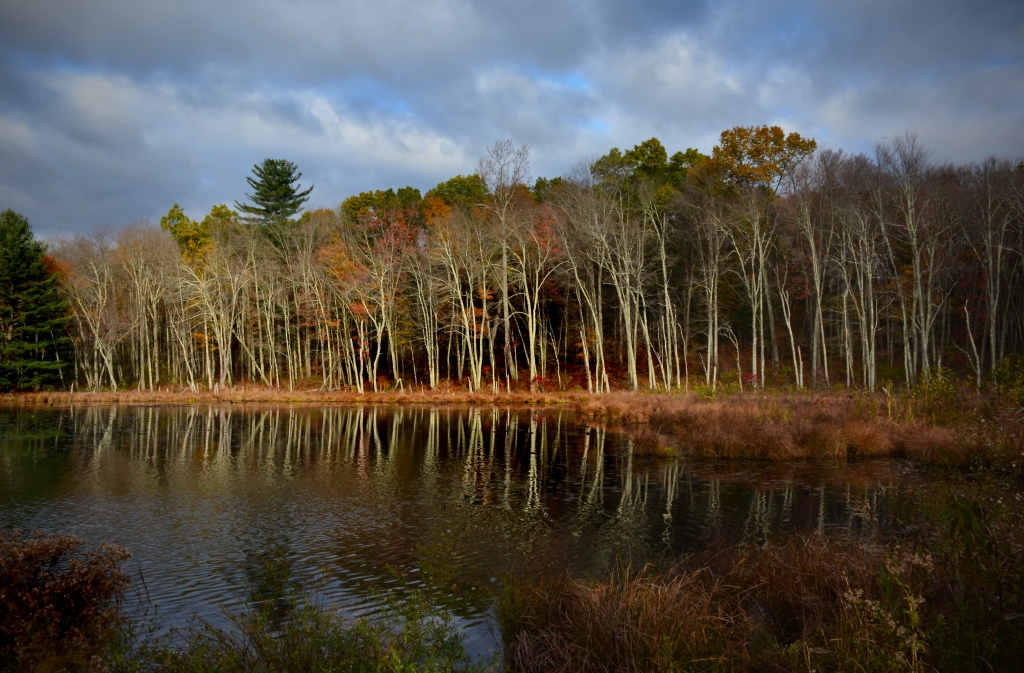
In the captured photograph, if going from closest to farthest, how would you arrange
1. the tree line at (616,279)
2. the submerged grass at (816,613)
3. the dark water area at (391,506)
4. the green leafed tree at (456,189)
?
1. the submerged grass at (816,613)
2. the dark water area at (391,506)
3. the tree line at (616,279)
4. the green leafed tree at (456,189)

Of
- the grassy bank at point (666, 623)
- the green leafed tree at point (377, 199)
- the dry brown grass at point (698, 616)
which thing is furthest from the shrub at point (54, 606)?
the green leafed tree at point (377, 199)

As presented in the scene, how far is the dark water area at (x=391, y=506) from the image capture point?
962 cm

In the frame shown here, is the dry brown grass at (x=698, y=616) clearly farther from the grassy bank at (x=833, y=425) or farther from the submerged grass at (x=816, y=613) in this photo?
the grassy bank at (x=833, y=425)

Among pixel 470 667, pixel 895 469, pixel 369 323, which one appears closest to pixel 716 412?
pixel 895 469

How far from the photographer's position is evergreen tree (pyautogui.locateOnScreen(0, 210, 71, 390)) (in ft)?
157

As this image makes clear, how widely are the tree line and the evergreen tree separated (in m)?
2.26

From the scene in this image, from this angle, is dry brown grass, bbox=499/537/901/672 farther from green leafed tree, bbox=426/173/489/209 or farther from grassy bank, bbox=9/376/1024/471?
green leafed tree, bbox=426/173/489/209

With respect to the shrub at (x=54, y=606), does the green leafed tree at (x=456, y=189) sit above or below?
above

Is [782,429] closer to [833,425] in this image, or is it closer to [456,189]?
[833,425]

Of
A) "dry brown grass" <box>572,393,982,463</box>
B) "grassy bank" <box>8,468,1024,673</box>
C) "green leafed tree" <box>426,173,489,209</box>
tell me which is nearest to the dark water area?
"grassy bank" <box>8,468,1024,673</box>

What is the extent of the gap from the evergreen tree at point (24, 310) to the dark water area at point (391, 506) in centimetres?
2718

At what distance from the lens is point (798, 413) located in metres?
22.4

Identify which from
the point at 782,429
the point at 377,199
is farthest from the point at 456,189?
the point at 782,429

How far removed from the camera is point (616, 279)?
3919cm
